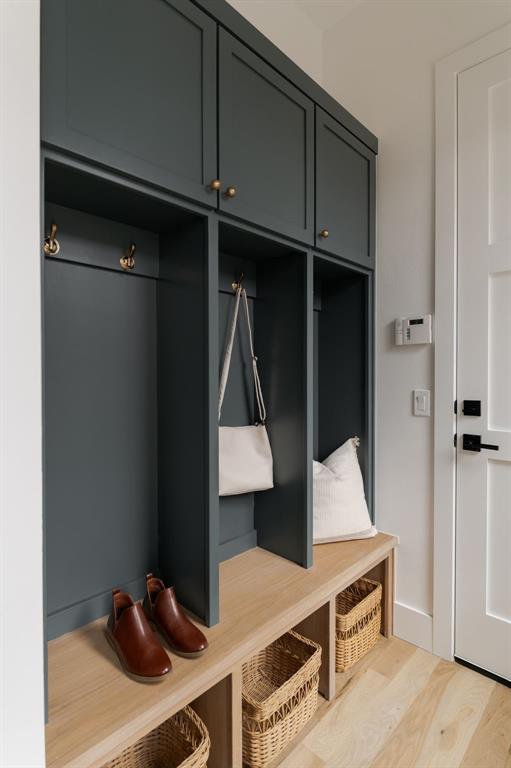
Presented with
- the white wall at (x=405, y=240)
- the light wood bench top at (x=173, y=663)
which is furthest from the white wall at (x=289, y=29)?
the light wood bench top at (x=173, y=663)

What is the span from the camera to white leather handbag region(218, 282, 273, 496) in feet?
5.23

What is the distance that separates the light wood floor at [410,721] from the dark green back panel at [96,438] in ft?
2.69

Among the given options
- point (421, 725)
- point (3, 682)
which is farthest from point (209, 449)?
point (421, 725)

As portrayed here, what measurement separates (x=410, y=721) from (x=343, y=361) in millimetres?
1404

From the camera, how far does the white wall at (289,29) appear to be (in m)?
1.91

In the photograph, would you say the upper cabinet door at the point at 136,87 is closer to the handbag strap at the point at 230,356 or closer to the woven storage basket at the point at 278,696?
the handbag strap at the point at 230,356

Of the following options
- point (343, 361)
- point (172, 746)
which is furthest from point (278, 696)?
point (343, 361)

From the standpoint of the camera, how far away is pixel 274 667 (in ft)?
5.29

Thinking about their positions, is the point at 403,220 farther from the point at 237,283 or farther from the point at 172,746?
the point at 172,746

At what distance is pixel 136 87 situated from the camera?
3.46 ft

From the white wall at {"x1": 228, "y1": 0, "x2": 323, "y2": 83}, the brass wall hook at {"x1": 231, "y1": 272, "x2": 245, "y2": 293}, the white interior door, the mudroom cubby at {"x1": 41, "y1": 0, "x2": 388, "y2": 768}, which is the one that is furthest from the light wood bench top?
the white wall at {"x1": 228, "y1": 0, "x2": 323, "y2": 83}

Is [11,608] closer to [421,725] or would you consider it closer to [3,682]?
[3,682]

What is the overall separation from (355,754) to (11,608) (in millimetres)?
1238

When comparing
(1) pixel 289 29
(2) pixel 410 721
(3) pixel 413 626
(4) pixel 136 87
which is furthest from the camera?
(1) pixel 289 29
